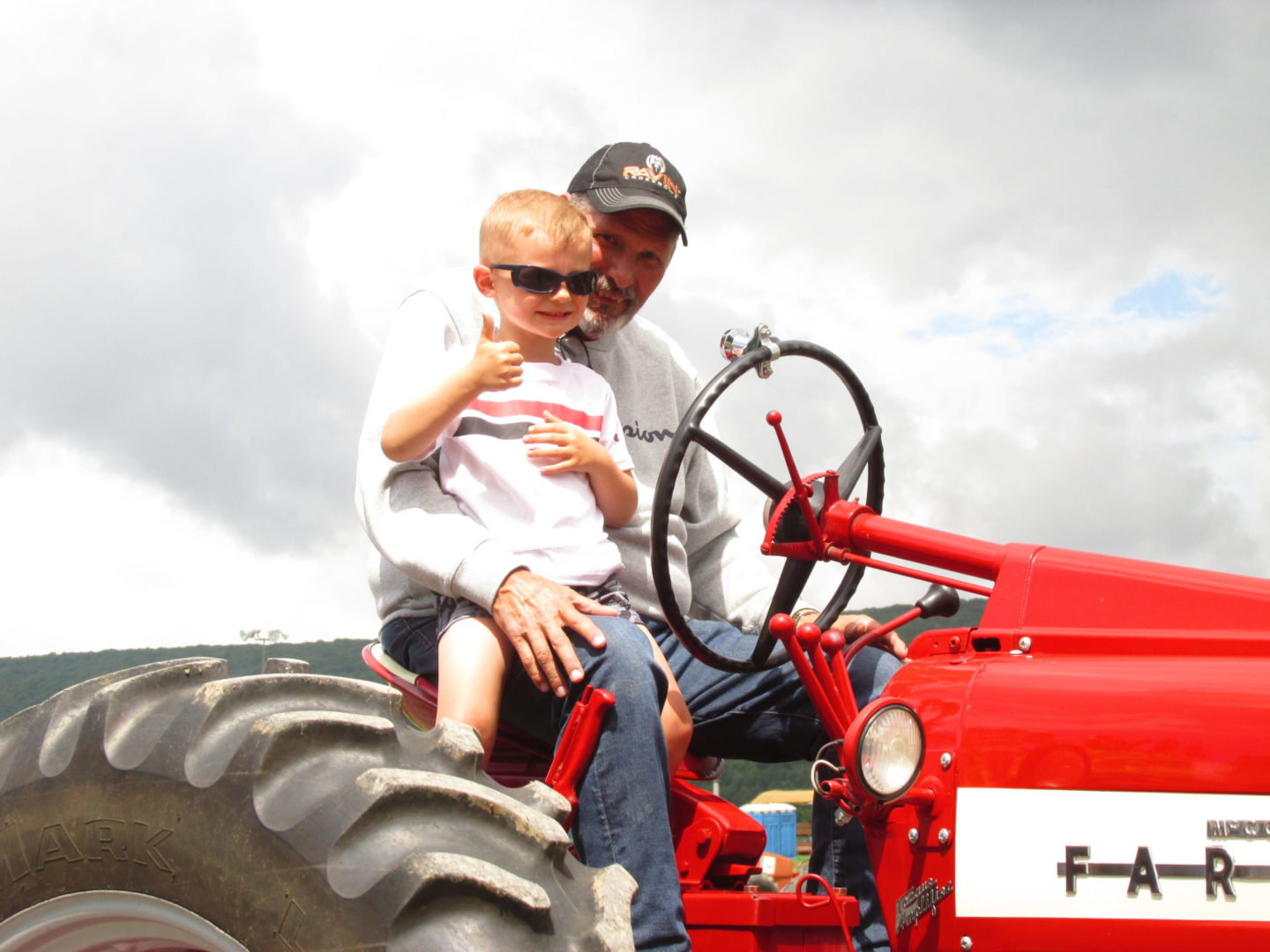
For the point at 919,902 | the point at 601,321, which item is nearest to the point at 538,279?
the point at 601,321

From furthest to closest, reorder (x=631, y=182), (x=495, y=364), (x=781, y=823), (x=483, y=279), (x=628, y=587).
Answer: (x=781, y=823), (x=631, y=182), (x=628, y=587), (x=483, y=279), (x=495, y=364)

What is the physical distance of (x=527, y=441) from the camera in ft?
8.48

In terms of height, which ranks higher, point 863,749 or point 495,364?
point 495,364

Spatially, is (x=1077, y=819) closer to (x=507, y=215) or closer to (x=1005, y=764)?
(x=1005, y=764)

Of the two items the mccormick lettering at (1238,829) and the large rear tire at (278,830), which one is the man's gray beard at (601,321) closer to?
the large rear tire at (278,830)

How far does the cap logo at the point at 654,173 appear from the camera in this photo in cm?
316

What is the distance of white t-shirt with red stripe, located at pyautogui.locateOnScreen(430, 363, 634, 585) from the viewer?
2543 mm

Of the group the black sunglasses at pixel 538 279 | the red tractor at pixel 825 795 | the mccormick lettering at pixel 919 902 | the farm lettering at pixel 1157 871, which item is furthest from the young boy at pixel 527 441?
the farm lettering at pixel 1157 871

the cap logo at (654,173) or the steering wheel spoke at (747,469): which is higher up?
the cap logo at (654,173)

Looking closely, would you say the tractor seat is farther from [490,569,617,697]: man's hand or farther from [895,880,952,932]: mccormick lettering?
[895,880,952,932]: mccormick lettering

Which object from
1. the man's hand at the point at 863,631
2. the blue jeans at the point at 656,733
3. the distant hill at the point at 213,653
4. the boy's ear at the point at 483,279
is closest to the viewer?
the blue jeans at the point at 656,733

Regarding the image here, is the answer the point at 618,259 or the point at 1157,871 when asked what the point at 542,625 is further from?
the point at 618,259

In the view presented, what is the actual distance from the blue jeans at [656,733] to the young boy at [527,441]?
0.13 m

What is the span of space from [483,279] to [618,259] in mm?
583
